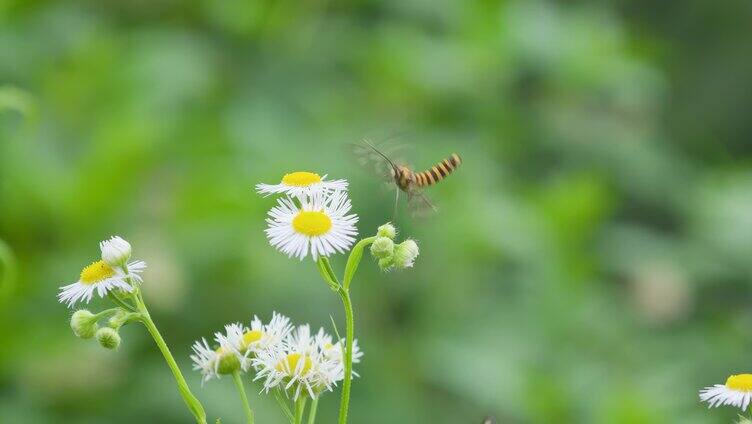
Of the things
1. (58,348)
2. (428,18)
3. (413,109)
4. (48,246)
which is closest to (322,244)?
(58,348)

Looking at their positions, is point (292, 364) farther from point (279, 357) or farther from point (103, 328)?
point (103, 328)

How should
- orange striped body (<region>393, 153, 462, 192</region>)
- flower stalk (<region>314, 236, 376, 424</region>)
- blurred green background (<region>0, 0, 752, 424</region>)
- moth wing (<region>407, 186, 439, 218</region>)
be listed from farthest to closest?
blurred green background (<region>0, 0, 752, 424</region>)
orange striped body (<region>393, 153, 462, 192</region>)
moth wing (<region>407, 186, 439, 218</region>)
flower stalk (<region>314, 236, 376, 424</region>)

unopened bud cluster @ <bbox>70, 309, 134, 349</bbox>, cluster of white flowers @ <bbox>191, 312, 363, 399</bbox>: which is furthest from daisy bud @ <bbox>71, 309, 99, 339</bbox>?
cluster of white flowers @ <bbox>191, 312, 363, 399</bbox>

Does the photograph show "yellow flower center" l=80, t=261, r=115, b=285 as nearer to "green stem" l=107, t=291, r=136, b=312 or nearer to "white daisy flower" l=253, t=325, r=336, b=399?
"green stem" l=107, t=291, r=136, b=312

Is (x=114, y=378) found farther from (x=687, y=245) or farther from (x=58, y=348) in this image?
(x=687, y=245)

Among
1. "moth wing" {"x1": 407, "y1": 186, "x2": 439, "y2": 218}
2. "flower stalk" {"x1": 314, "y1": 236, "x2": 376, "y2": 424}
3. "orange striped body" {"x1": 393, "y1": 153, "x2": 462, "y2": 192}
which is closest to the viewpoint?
"flower stalk" {"x1": 314, "y1": 236, "x2": 376, "y2": 424}

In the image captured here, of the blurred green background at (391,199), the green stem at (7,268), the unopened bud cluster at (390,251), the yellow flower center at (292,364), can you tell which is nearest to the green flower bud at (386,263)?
the unopened bud cluster at (390,251)
